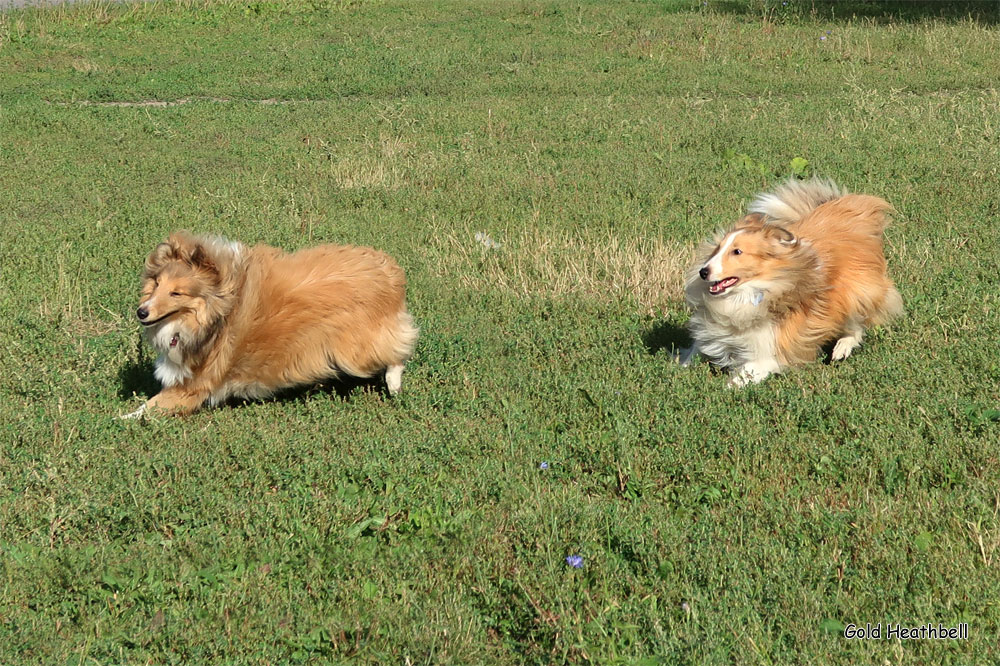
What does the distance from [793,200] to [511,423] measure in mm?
2871

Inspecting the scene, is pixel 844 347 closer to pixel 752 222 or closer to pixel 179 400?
pixel 752 222

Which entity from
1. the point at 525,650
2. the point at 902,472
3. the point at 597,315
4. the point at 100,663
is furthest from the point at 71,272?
the point at 902,472

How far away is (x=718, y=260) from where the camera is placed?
5.86 m

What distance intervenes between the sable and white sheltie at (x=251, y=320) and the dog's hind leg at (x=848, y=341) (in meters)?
2.75

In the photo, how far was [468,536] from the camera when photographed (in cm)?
438

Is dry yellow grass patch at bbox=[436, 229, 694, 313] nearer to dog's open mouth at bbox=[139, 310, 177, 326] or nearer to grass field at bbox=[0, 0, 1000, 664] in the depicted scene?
grass field at bbox=[0, 0, 1000, 664]

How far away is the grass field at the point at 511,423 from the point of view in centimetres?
387

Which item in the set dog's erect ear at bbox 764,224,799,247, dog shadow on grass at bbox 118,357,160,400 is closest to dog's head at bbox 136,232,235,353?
dog shadow on grass at bbox 118,357,160,400

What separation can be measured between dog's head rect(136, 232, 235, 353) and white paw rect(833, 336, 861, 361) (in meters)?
3.69

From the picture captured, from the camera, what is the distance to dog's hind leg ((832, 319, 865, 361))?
623 cm

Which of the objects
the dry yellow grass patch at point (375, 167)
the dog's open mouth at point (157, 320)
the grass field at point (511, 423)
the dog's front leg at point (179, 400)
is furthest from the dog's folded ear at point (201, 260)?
the dry yellow grass patch at point (375, 167)

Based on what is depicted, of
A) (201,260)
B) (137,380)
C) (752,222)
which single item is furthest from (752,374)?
(137,380)

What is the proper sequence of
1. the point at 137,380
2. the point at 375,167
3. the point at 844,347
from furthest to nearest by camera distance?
the point at 375,167 → the point at 137,380 → the point at 844,347

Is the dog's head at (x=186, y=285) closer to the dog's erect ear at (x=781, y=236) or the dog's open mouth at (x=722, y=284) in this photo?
the dog's open mouth at (x=722, y=284)
